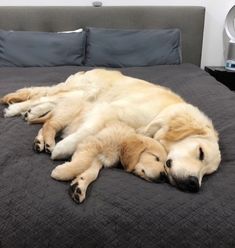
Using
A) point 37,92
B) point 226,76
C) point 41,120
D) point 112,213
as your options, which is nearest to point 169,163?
point 112,213

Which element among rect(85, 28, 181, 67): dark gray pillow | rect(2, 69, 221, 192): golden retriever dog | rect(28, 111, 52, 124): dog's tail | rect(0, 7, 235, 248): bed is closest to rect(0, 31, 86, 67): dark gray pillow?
rect(85, 28, 181, 67): dark gray pillow

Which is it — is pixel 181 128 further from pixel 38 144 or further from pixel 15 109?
pixel 15 109

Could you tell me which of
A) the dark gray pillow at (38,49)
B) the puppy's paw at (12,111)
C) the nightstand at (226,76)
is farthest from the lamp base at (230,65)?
the puppy's paw at (12,111)

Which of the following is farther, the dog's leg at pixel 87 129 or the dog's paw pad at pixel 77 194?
the dog's leg at pixel 87 129

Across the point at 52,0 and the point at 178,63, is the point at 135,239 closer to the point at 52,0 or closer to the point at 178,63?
the point at 178,63

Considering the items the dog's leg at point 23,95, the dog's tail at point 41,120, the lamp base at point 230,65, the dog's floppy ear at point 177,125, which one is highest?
the dog's floppy ear at point 177,125

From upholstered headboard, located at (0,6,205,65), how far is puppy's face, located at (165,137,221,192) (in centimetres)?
241

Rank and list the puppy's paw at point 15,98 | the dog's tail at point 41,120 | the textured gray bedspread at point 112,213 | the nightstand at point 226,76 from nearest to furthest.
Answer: the textured gray bedspread at point 112,213
the dog's tail at point 41,120
the puppy's paw at point 15,98
the nightstand at point 226,76

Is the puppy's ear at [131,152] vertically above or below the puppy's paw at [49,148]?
above

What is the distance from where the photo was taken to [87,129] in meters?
1.38

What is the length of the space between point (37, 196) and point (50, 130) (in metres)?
0.44

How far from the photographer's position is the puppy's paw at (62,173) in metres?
1.14

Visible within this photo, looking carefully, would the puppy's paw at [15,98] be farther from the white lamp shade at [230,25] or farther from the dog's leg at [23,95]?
the white lamp shade at [230,25]

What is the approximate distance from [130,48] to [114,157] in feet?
6.79
